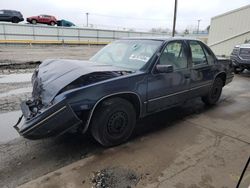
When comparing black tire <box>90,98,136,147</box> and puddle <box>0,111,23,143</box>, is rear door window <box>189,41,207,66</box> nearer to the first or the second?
black tire <box>90,98,136,147</box>

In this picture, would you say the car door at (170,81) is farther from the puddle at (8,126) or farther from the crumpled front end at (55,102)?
the puddle at (8,126)

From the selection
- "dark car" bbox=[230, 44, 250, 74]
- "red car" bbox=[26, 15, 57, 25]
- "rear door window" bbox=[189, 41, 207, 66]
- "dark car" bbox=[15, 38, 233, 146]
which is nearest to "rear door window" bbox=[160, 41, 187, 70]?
"dark car" bbox=[15, 38, 233, 146]

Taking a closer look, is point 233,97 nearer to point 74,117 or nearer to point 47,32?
point 74,117

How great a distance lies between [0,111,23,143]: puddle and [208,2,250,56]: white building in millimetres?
14973

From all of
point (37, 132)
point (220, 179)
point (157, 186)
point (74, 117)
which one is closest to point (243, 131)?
point (220, 179)

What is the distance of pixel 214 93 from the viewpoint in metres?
5.69

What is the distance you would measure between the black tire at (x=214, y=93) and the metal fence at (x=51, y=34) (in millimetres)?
23796

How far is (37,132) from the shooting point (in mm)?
2850

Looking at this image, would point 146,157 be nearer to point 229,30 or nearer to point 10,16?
point 229,30

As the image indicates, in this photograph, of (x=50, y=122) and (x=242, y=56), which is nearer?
(x=50, y=122)

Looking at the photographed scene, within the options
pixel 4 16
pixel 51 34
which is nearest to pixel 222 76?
pixel 51 34

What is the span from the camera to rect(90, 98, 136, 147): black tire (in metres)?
3.27

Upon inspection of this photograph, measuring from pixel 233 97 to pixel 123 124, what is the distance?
440 centimetres

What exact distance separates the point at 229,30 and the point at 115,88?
635 inches
